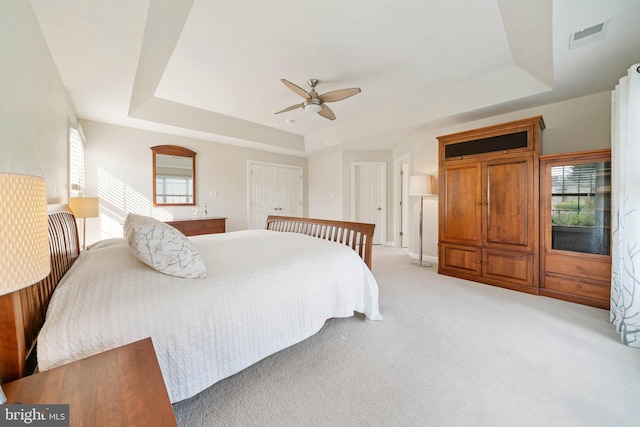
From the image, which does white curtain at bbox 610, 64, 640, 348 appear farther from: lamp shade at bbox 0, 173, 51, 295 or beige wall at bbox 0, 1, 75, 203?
beige wall at bbox 0, 1, 75, 203

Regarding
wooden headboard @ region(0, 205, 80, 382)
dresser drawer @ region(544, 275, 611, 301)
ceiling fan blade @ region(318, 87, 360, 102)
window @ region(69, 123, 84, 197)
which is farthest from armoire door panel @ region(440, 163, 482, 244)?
window @ region(69, 123, 84, 197)

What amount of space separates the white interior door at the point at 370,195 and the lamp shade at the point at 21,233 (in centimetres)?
567

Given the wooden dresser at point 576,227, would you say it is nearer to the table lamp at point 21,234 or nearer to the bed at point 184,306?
the bed at point 184,306

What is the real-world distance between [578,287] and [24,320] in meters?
4.26

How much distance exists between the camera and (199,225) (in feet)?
14.3

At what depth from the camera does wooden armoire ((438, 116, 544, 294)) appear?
2.92 meters

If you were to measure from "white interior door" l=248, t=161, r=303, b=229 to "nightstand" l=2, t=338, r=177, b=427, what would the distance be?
487cm

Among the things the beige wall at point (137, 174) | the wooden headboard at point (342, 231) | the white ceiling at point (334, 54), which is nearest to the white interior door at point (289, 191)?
the beige wall at point (137, 174)

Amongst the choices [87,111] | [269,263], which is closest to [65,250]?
[269,263]

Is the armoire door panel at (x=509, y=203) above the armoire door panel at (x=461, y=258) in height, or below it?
above

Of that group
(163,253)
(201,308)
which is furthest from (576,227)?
(163,253)

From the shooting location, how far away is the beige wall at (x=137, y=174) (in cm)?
385

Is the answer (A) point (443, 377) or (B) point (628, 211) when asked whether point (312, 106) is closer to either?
(A) point (443, 377)

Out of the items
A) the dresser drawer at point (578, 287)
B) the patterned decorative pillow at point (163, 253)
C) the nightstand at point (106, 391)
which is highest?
the patterned decorative pillow at point (163, 253)
